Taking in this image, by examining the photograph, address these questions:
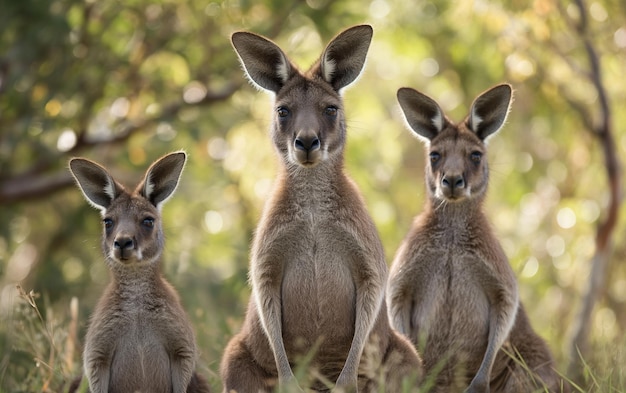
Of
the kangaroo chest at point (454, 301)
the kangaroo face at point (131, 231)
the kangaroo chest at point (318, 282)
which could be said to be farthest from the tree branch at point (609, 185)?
the kangaroo face at point (131, 231)

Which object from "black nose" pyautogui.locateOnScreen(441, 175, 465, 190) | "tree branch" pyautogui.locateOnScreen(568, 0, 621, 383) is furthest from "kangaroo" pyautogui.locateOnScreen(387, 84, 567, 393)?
"tree branch" pyautogui.locateOnScreen(568, 0, 621, 383)

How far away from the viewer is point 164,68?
10109 mm

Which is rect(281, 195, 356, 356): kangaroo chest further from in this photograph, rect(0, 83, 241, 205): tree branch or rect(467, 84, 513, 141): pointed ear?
rect(0, 83, 241, 205): tree branch

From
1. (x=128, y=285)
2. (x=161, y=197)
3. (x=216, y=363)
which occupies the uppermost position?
(x=161, y=197)

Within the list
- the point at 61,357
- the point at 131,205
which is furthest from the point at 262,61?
the point at 61,357

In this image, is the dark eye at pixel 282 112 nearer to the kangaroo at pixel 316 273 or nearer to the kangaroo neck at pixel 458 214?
the kangaroo at pixel 316 273

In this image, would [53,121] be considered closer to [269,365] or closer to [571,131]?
[269,365]

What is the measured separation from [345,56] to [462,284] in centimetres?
148

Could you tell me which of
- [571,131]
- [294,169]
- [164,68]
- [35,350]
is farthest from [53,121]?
[571,131]

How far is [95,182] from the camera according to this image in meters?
6.53

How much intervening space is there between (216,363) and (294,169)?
181cm

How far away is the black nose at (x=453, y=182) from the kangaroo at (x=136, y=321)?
163 cm

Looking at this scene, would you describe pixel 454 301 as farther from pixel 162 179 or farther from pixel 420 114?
pixel 162 179

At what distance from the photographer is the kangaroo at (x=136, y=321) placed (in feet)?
20.0
